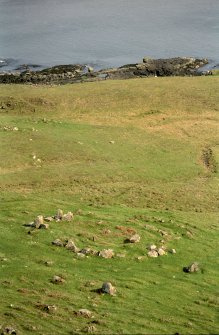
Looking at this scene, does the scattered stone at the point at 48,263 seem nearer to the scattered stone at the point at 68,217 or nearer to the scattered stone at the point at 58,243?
the scattered stone at the point at 58,243

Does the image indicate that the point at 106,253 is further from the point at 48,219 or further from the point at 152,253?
the point at 48,219

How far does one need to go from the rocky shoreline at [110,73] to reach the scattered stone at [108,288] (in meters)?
49.3

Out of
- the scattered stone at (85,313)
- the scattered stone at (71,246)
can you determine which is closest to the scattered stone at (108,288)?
the scattered stone at (85,313)

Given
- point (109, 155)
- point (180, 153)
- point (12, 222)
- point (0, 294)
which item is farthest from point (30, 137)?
point (0, 294)

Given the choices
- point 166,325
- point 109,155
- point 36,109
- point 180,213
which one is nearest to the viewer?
point 166,325

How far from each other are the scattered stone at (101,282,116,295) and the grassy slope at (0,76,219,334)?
250 millimetres

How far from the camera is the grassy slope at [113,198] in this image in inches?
787

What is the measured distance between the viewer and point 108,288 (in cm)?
2069

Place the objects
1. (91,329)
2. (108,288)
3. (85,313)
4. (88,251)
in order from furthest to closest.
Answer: (88,251)
(108,288)
(85,313)
(91,329)

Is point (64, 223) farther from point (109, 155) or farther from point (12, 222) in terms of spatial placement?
point (109, 155)

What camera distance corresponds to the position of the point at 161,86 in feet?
179

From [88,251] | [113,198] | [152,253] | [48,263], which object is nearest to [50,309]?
[48,263]

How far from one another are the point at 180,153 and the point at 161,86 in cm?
1577

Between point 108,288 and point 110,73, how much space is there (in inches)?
2115
